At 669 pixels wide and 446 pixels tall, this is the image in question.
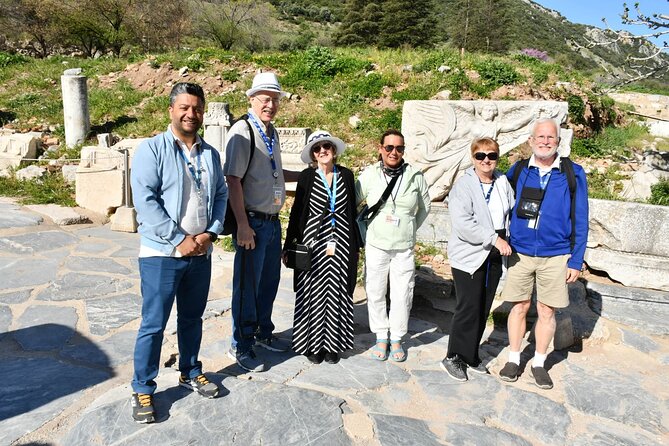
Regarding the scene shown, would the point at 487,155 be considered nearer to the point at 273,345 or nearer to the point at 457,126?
the point at 273,345

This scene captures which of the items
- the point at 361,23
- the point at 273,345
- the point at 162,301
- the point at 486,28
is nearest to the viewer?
the point at 162,301

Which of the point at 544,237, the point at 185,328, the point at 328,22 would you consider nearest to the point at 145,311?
the point at 185,328

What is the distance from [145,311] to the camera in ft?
7.94

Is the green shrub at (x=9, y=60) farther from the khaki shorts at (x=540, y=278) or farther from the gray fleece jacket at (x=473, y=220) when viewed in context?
the khaki shorts at (x=540, y=278)

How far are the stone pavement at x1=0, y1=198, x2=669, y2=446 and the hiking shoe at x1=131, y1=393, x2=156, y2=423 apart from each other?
4cm

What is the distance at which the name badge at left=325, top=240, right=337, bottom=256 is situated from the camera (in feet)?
10.4

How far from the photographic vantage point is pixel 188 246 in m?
2.39

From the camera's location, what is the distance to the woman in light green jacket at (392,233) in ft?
10.6

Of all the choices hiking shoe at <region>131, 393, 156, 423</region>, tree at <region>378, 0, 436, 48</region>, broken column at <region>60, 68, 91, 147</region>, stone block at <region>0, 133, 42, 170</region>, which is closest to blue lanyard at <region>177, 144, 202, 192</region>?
hiking shoe at <region>131, 393, 156, 423</region>

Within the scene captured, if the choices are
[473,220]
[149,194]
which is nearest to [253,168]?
[149,194]

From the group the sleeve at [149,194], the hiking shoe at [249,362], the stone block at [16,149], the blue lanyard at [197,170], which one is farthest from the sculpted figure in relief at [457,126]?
the stone block at [16,149]

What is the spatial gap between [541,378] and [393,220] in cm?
147

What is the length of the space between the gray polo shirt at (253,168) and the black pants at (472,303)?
4.42 ft

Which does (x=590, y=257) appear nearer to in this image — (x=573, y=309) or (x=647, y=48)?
(x=573, y=309)
